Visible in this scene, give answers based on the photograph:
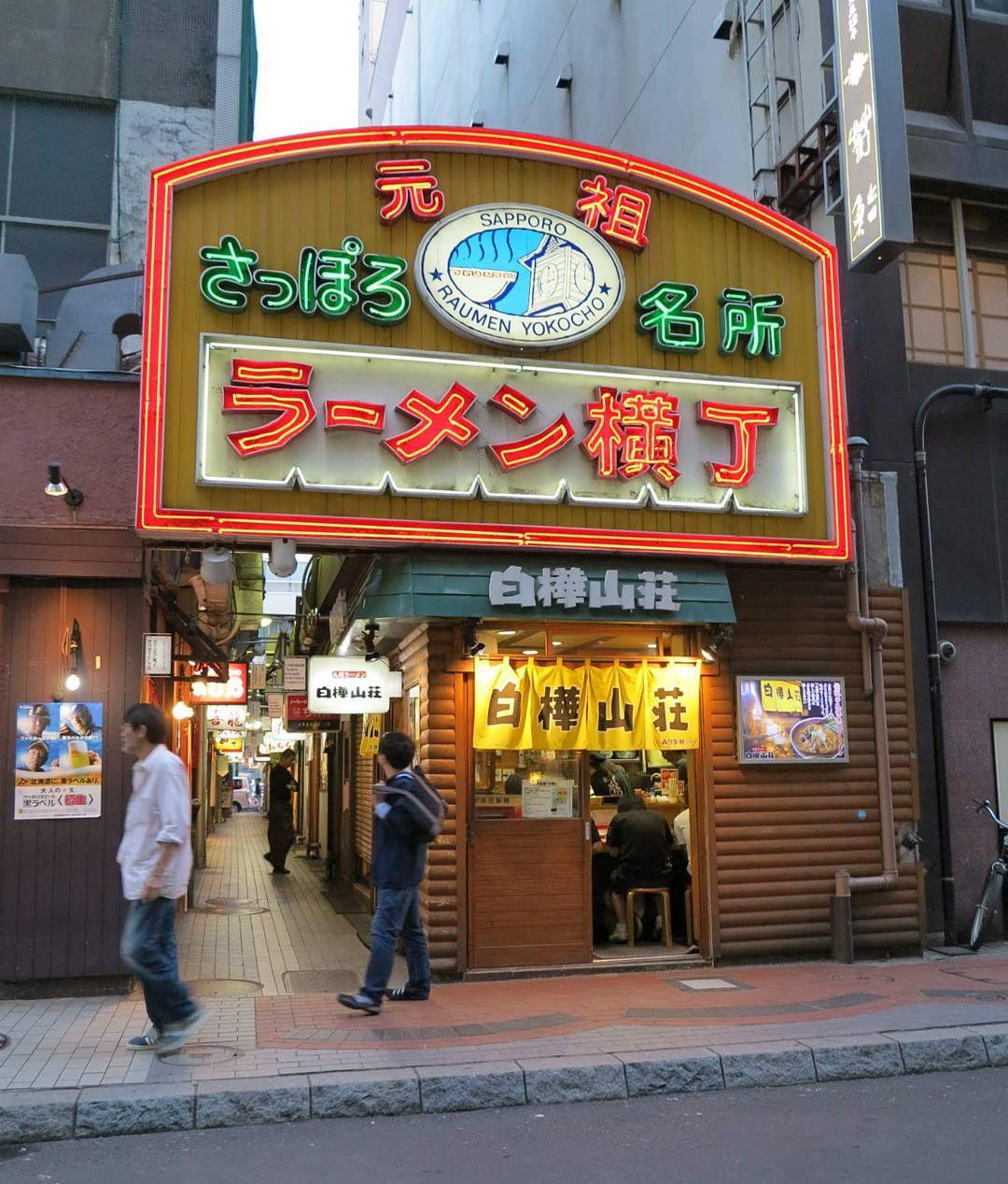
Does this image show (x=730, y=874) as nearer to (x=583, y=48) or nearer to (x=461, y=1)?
(x=583, y=48)

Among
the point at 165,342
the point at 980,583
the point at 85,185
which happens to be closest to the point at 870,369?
the point at 980,583

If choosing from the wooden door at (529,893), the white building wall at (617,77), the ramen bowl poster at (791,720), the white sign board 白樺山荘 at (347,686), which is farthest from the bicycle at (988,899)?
the white building wall at (617,77)

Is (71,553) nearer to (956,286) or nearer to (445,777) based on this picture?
(445,777)

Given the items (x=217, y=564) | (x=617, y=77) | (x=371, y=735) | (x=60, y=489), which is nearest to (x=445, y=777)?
(x=217, y=564)

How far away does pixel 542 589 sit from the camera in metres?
9.36

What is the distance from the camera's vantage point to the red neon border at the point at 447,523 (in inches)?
343

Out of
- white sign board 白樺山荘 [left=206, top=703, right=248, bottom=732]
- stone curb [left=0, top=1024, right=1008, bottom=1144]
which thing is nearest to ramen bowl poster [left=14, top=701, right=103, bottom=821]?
stone curb [left=0, top=1024, right=1008, bottom=1144]

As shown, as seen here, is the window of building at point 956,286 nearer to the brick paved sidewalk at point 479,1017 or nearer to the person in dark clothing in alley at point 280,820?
the brick paved sidewalk at point 479,1017

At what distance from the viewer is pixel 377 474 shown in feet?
30.2

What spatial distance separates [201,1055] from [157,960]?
2.18ft

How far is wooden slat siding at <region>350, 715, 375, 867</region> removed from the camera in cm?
1446

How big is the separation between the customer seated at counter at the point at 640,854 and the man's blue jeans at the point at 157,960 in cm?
491

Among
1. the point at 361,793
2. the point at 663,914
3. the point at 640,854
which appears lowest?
the point at 663,914

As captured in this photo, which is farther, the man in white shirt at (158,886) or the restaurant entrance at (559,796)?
the restaurant entrance at (559,796)
